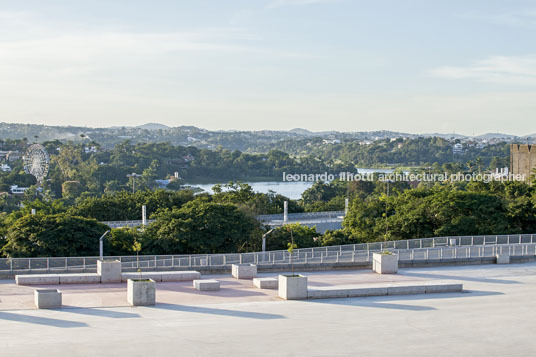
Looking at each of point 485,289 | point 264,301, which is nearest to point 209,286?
point 264,301

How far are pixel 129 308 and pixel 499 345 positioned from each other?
1036 cm

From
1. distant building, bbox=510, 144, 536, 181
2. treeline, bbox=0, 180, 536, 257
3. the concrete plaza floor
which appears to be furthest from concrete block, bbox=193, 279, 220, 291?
distant building, bbox=510, 144, 536, 181

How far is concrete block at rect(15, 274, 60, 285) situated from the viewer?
2433 centimetres

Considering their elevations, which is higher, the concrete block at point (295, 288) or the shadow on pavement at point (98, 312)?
the concrete block at point (295, 288)

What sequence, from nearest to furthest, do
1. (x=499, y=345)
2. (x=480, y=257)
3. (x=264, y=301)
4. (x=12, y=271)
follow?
(x=499, y=345), (x=264, y=301), (x=12, y=271), (x=480, y=257)

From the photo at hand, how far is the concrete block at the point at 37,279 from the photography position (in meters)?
24.3

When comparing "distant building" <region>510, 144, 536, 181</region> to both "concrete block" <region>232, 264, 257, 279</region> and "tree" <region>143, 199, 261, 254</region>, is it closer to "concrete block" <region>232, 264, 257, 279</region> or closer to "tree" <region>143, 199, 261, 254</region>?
"tree" <region>143, 199, 261, 254</region>

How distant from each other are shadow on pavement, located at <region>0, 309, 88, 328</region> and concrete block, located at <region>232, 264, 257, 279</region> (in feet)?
28.5

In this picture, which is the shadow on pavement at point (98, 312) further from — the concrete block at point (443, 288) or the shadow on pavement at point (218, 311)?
the concrete block at point (443, 288)

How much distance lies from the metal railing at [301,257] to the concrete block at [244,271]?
1162 mm

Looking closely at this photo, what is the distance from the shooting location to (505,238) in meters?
35.7

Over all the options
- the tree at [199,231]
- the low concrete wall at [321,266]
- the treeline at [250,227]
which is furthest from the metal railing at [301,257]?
the tree at [199,231]

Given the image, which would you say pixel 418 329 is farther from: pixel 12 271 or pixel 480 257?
pixel 12 271

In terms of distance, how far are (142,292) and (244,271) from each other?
20.3 ft
